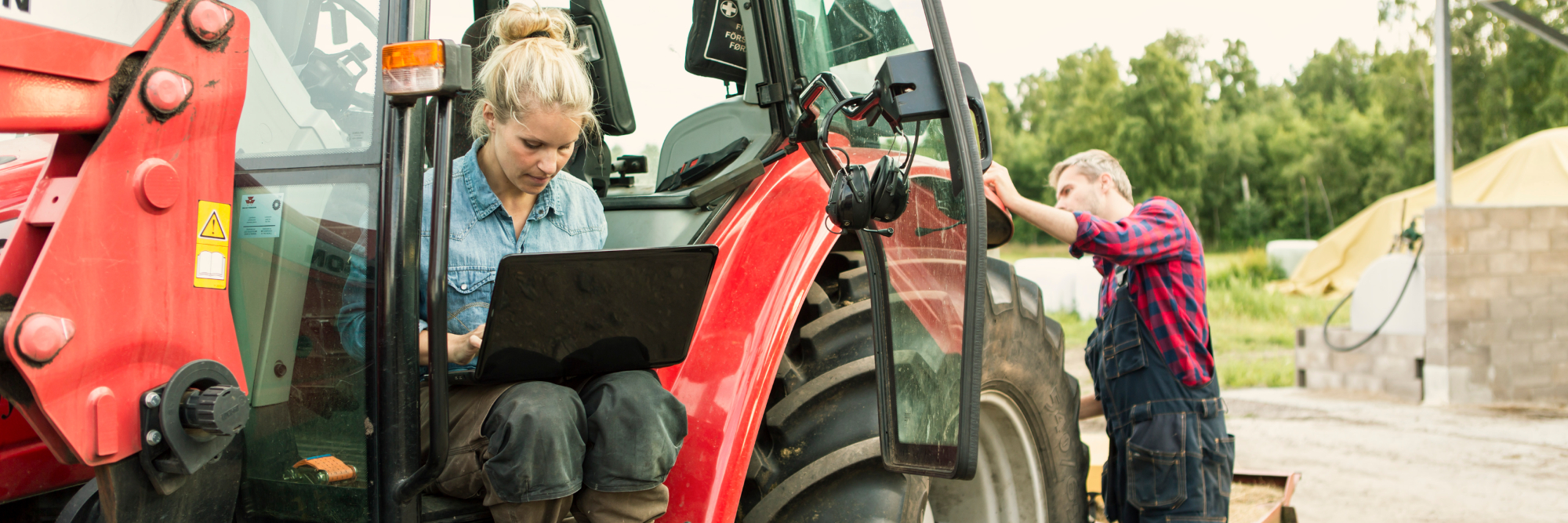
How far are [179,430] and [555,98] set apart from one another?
2.45 ft

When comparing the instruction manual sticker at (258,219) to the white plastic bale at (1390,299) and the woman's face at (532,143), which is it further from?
the white plastic bale at (1390,299)

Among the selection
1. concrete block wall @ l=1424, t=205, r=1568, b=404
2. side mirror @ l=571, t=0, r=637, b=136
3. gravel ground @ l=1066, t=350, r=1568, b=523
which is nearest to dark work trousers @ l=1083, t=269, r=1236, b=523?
side mirror @ l=571, t=0, r=637, b=136

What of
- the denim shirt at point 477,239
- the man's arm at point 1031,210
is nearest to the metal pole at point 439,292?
the denim shirt at point 477,239

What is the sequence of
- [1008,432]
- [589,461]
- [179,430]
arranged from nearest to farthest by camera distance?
[179,430] → [589,461] → [1008,432]

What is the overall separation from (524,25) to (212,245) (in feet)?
2.14

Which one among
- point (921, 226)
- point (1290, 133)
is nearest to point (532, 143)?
point (921, 226)

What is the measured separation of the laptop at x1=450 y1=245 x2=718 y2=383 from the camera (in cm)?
153

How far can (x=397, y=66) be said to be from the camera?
1.43 m

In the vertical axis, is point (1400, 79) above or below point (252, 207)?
above

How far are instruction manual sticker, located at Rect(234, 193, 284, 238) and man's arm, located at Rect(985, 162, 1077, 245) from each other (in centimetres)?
178

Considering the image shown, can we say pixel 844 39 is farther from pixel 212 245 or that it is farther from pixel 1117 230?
pixel 212 245

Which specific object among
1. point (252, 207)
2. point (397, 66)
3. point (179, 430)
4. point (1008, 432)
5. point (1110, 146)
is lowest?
point (1008, 432)

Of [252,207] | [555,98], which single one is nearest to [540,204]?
[555,98]

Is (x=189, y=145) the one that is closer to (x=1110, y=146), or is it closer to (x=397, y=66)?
(x=397, y=66)
